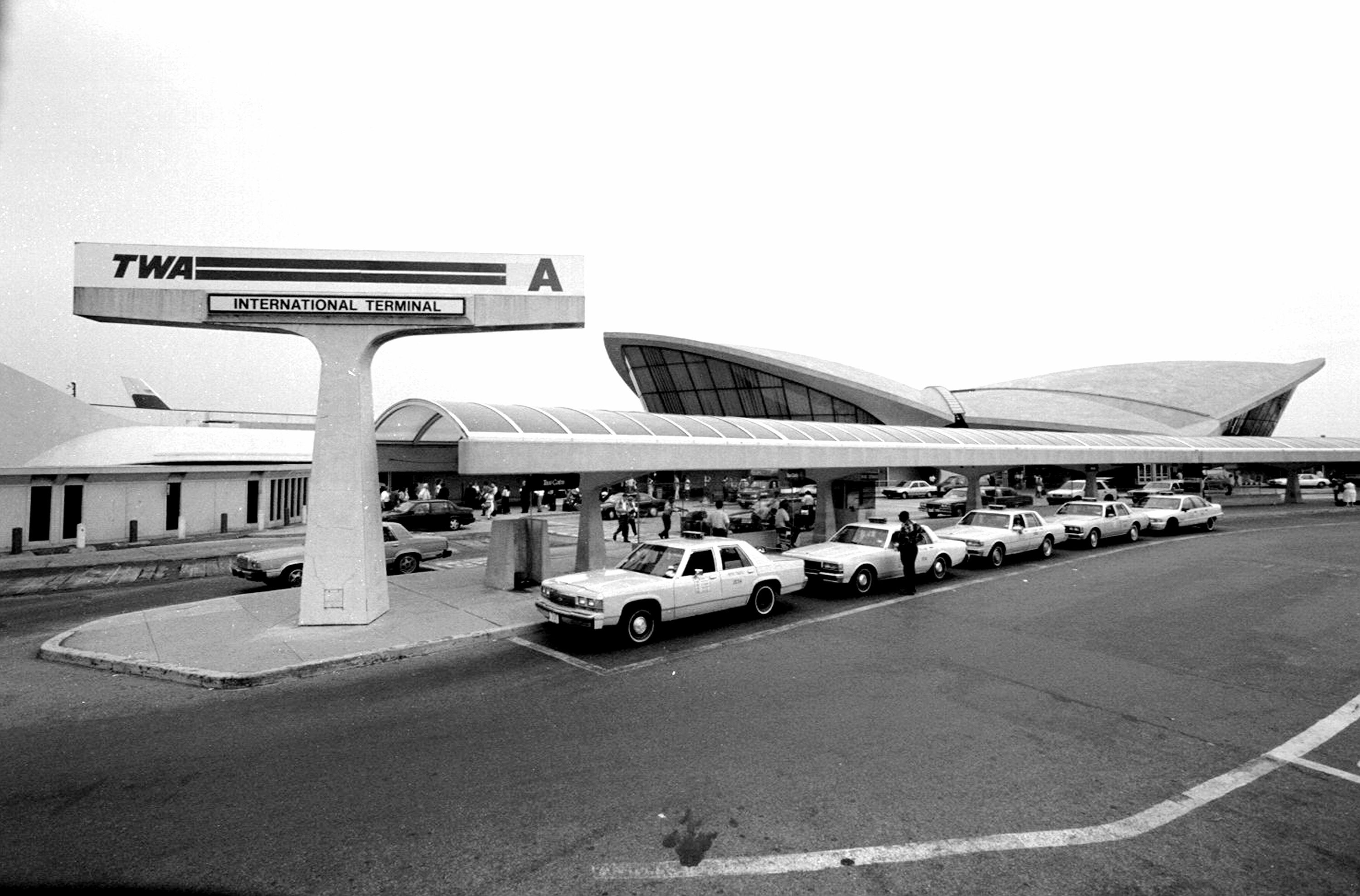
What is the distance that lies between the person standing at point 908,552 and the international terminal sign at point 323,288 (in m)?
8.28

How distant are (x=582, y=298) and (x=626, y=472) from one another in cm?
432

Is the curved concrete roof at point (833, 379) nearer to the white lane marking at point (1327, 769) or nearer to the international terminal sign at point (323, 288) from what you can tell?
the international terminal sign at point (323, 288)

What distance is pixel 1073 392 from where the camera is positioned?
64.8 metres

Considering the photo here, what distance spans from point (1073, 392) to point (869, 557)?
63.0 meters


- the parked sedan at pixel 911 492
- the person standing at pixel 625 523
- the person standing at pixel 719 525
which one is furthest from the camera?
the parked sedan at pixel 911 492

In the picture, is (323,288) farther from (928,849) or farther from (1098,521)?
(1098,521)

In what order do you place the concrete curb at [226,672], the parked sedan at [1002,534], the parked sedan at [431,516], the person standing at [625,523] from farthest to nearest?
the parked sedan at [431,516], the person standing at [625,523], the parked sedan at [1002,534], the concrete curb at [226,672]

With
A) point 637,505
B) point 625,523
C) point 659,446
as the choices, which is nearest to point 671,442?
point 659,446

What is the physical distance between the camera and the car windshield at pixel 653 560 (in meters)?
10.6

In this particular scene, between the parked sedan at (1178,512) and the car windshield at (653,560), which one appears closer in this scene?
the car windshield at (653,560)

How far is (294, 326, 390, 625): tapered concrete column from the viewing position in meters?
10.6

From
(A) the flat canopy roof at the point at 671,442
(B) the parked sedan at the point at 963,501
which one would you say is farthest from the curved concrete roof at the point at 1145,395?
(A) the flat canopy roof at the point at 671,442

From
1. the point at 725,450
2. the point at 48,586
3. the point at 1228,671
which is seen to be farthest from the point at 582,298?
the point at 48,586

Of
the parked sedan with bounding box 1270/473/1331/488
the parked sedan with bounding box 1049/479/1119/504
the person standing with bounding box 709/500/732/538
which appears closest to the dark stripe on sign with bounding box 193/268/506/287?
the person standing with bounding box 709/500/732/538
